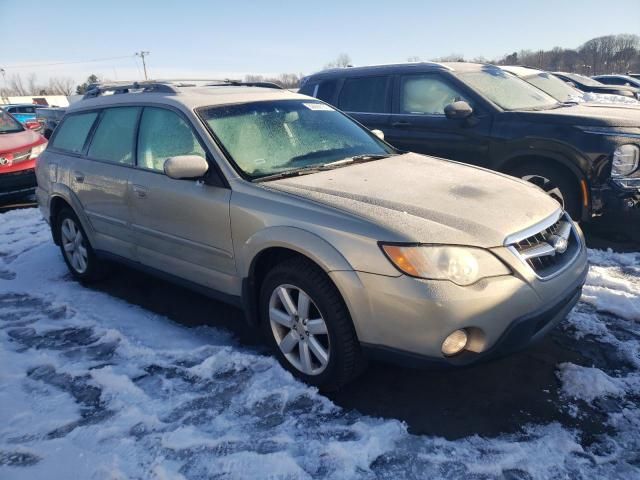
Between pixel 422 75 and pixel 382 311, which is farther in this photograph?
pixel 422 75

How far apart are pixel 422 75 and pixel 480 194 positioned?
3.39m

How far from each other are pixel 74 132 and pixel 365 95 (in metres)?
3.44

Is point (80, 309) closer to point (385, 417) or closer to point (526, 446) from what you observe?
point (385, 417)

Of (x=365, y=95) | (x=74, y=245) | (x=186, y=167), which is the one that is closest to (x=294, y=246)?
(x=186, y=167)

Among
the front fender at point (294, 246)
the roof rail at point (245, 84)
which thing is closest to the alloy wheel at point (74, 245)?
the roof rail at point (245, 84)

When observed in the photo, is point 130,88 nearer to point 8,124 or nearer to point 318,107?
point 318,107

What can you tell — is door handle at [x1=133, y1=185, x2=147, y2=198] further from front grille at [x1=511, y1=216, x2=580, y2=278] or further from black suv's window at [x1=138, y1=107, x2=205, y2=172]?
front grille at [x1=511, y1=216, x2=580, y2=278]

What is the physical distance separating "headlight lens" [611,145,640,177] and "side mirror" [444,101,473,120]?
1.44 m

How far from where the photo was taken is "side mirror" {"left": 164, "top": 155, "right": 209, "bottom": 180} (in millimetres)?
3053

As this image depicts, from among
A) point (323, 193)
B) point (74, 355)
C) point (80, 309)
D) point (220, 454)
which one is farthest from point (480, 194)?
point (80, 309)

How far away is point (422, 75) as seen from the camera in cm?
593

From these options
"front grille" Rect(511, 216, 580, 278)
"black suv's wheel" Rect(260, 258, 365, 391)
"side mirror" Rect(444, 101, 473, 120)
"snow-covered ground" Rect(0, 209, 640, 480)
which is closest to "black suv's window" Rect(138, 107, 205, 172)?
"black suv's wheel" Rect(260, 258, 365, 391)

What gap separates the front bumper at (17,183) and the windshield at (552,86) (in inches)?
306

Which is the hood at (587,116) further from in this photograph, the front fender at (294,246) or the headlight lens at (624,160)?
the front fender at (294,246)
